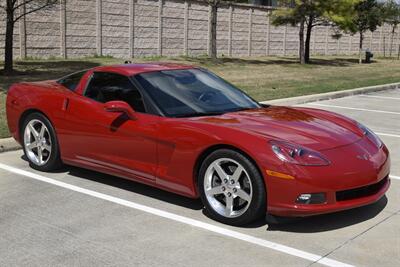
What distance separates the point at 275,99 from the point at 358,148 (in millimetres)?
8162

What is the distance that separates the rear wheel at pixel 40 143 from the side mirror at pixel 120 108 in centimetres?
118

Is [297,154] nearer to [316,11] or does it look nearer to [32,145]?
[32,145]

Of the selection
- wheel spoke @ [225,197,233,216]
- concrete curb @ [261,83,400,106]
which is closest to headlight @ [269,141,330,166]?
wheel spoke @ [225,197,233,216]

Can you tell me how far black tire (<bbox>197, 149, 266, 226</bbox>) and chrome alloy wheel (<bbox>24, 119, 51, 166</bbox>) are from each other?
7.65 ft

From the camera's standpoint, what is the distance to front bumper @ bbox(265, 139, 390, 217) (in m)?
4.41

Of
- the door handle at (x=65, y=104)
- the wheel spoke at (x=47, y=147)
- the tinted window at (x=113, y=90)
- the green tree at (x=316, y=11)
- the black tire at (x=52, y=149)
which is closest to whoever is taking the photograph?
Result: the tinted window at (x=113, y=90)

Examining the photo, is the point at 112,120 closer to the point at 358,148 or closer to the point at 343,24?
the point at 358,148

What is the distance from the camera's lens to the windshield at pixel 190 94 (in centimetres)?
544

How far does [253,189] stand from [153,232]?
90 centimetres

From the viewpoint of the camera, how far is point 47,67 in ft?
62.0

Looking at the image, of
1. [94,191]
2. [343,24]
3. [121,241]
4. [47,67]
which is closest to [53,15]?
[47,67]

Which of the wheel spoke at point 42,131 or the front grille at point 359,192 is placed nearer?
the front grille at point 359,192

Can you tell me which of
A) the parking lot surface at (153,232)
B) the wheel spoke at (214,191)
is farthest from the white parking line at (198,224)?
the wheel spoke at (214,191)

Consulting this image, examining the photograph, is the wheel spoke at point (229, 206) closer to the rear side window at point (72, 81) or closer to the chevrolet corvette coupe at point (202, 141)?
the chevrolet corvette coupe at point (202, 141)
